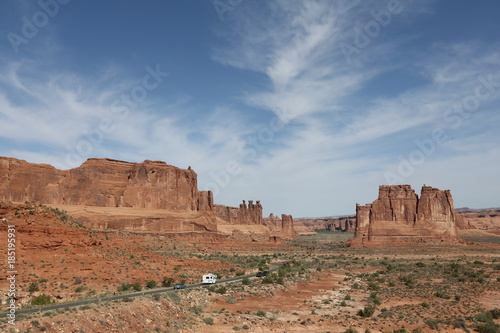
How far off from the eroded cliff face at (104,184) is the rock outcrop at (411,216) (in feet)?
156

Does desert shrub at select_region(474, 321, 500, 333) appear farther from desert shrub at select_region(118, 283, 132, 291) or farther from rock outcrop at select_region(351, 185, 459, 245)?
rock outcrop at select_region(351, 185, 459, 245)

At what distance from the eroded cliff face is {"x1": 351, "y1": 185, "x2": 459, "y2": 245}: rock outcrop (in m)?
47.5

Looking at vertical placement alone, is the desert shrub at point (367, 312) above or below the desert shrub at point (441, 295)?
above

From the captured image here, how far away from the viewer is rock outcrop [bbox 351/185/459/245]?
85.3 metres

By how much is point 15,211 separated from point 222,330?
72.3ft

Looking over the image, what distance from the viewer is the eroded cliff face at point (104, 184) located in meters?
62.9

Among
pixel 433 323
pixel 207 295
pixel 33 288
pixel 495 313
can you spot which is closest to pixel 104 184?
pixel 33 288

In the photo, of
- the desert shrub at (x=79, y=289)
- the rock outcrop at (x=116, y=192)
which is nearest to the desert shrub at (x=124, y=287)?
the desert shrub at (x=79, y=289)

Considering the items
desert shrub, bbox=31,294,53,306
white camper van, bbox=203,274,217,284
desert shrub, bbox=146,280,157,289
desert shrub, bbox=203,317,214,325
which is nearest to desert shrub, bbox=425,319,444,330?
desert shrub, bbox=203,317,214,325

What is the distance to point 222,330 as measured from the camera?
20.4 metres

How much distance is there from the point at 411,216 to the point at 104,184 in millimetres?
74538

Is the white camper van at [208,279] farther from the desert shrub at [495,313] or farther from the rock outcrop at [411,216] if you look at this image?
the rock outcrop at [411,216]

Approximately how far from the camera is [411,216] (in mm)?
87312

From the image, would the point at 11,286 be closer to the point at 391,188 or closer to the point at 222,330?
the point at 222,330
